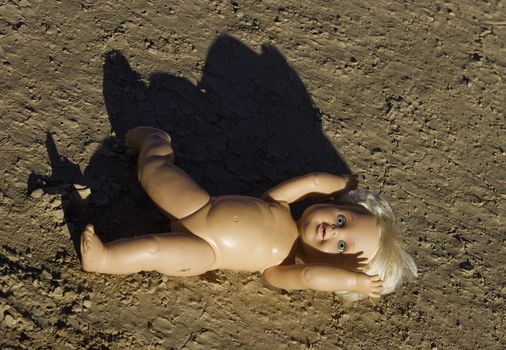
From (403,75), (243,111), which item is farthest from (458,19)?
(243,111)

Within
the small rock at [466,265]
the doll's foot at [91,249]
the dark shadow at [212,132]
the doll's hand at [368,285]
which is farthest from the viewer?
the small rock at [466,265]

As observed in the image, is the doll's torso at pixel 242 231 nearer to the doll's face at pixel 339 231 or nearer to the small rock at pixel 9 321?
the doll's face at pixel 339 231

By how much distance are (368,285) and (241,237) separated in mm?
685

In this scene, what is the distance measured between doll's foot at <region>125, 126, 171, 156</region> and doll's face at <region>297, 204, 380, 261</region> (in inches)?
33.9

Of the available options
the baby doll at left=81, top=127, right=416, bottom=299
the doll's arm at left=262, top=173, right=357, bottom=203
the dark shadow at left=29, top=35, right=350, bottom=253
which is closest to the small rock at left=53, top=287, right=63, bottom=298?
the baby doll at left=81, top=127, right=416, bottom=299

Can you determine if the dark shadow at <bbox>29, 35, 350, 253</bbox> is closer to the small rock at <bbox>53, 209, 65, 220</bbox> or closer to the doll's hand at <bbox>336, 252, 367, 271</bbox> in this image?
the small rock at <bbox>53, 209, 65, 220</bbox>

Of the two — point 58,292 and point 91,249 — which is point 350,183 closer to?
point 91,249

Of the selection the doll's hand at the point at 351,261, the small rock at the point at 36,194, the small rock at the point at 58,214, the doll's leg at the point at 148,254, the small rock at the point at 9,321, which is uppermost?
the small rock at the point at 36,194

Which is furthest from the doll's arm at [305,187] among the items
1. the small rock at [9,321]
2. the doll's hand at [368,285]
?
the small rock at [9,321]

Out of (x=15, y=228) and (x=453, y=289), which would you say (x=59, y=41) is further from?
(x=453, y=289)

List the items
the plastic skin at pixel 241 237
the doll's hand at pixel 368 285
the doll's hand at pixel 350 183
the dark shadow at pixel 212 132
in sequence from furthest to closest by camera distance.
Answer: the doll's hand at pixel 350 183 → the dark shadow at pixel 212 132 → the doll's hand at pixel 368 285 → the plastic skin at pixel 241 237

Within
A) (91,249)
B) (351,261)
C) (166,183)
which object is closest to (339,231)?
(351,261)

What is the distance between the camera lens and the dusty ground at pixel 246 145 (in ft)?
11.9

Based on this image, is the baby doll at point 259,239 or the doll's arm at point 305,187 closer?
the baby doll at point 259,239
